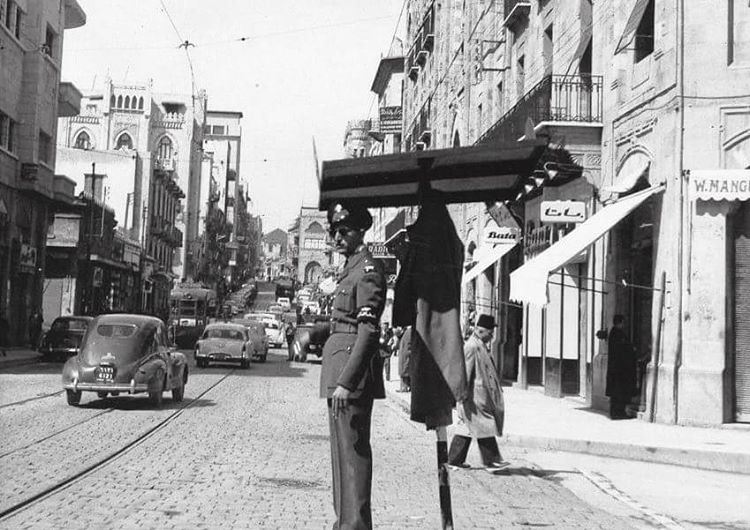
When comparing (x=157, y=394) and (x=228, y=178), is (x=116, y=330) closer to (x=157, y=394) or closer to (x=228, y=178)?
(x=157, y=394)

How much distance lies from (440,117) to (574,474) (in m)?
30.1

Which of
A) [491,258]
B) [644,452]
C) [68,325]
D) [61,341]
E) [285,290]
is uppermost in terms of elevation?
[285,290]

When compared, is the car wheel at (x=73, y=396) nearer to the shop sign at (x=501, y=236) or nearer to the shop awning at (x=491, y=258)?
the shop awning at (x=491, y=258)

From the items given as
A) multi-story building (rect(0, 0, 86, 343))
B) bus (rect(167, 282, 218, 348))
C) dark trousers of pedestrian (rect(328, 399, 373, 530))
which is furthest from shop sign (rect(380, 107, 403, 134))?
dark trousers of pedestrian (rect(328, 399, 373, 530))

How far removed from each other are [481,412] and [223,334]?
73.4ft

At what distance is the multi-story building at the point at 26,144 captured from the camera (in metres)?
A: 34.9

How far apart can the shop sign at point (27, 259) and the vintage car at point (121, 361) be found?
2111 centimetres

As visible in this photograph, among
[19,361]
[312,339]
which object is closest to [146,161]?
[19,361]

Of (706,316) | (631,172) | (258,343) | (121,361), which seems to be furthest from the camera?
(258,343)

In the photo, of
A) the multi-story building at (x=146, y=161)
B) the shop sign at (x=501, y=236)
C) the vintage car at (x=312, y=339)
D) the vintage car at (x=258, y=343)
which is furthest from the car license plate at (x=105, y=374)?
the multi-story building at (x=146, y=161)

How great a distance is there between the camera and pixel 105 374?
15.6 m

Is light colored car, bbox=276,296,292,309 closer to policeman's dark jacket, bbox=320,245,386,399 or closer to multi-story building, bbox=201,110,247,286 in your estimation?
multi-story building, bbox=201,110,247,286

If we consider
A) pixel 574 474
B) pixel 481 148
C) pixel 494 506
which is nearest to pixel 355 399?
pixel 481 148

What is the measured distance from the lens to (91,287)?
2071 inches
